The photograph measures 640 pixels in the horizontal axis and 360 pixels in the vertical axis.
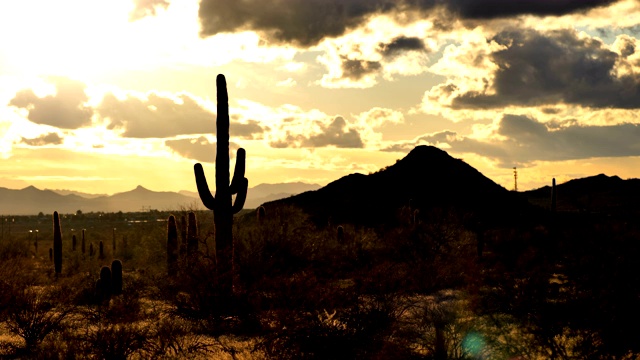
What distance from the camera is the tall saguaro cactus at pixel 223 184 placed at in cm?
1839

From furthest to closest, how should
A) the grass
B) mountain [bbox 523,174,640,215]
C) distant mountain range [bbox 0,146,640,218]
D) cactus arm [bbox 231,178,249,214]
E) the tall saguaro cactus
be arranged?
mountain [bbox 523,174,640,215] < distant mountain range [bbox 0,146,640,218] < cactus arm [bbox 231,178,249,214] < the tall saguaro cactus < the grass

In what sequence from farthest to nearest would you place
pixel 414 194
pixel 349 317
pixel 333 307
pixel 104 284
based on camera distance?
pixel 414 194 → pixel 104 284 → pixel 333 307 → pixel 349 317

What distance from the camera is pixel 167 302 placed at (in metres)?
17.1

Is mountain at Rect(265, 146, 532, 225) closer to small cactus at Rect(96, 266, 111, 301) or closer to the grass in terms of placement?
small cactus at Rect(96, 266, 111, 301)

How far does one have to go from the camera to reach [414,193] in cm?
5516

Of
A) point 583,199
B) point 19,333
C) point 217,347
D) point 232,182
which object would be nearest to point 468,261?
point 232,182

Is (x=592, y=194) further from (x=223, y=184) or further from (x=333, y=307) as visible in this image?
(x=333, y=307)

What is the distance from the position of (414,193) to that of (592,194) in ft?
147

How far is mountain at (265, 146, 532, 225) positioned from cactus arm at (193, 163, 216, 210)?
30821 millimetres

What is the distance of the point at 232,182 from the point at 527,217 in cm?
4082

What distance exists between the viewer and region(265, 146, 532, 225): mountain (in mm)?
52938

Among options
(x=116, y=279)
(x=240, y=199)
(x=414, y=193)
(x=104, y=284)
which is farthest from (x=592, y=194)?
(x=240, y=199)

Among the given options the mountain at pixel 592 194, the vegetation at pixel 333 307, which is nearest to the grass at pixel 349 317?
the vegetation at pixel 333 307

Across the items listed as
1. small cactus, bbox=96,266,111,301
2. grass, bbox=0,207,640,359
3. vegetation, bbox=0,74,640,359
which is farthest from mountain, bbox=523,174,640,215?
grass, bbox=0,207,640,359
